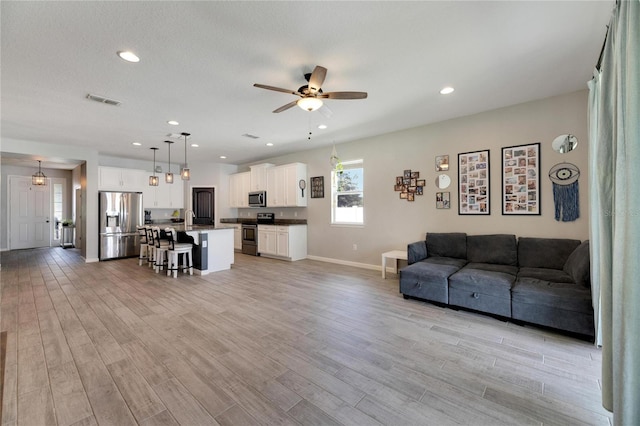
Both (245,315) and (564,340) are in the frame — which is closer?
(564,340)

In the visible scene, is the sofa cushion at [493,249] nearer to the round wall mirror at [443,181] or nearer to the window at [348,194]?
the round wall mirror at [443,181]

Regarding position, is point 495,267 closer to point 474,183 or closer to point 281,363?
point 474,183

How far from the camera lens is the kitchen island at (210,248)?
17.0ft

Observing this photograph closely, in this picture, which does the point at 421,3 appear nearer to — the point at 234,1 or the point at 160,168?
the point at 234,1

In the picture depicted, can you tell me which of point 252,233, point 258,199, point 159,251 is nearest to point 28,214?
point 159,251

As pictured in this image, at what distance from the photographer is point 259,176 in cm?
776

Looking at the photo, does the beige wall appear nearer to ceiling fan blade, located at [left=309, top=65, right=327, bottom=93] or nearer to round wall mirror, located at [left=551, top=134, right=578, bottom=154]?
round wall mirror, located at [left=551, top=134, right=578, bottom=154]

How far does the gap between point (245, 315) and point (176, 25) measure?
3029 mm

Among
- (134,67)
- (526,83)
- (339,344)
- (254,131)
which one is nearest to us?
(339,344)

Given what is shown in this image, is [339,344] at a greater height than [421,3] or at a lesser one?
lesser

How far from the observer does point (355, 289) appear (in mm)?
4258

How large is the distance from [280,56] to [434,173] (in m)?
3.36

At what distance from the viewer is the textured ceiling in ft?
6.67

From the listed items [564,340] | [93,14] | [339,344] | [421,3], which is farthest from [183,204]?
[564,340]
